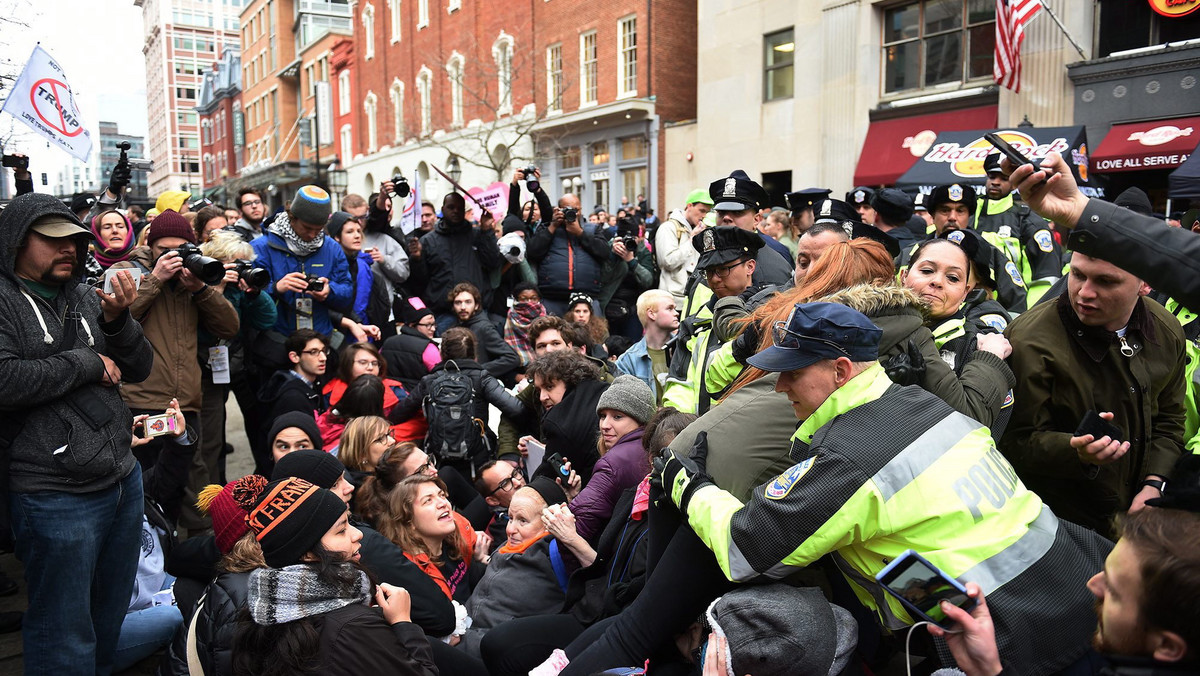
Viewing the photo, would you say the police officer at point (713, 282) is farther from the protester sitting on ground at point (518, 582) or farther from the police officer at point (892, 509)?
the police officer at point (892, 509)

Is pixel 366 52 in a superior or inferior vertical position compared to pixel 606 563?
superior

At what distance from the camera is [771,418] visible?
8.44ft

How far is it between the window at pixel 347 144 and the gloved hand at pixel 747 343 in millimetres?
41489

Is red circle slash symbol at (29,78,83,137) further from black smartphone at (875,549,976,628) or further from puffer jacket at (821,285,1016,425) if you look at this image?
black smartphone at (875,549,976,628)

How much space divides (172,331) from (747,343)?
11.3 feet

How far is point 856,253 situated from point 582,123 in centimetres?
2279

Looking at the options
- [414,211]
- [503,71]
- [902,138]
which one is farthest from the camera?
[503,71]

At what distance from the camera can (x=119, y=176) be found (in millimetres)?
5680

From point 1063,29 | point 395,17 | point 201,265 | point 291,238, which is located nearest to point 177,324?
point 201,265

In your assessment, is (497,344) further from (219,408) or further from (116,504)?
(116,504)

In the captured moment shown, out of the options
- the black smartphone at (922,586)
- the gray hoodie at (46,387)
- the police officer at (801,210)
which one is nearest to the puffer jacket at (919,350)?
the black smartphone at (922,586)

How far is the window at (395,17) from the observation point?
35.2 m

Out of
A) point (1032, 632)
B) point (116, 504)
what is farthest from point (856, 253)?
point (116, 504)

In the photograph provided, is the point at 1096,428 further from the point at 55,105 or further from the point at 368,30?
the point at 368,30
